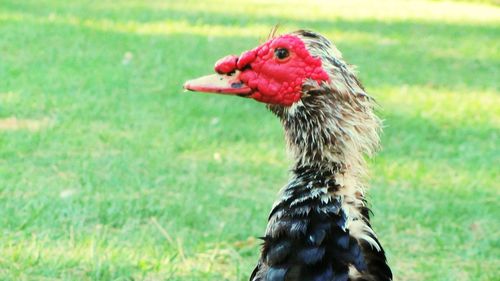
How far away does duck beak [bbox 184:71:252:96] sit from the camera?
287 cm

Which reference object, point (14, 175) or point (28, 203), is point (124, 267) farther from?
point (14, 175)

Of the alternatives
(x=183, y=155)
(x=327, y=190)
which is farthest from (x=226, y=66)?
(x=183, y=155)

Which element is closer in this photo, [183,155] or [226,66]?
[226,66]

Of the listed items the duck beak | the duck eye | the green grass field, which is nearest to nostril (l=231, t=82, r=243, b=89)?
the duck beak

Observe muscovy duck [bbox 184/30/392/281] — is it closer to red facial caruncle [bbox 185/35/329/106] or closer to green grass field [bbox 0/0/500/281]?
red facial caruncle [bbox 185/35/329/106]

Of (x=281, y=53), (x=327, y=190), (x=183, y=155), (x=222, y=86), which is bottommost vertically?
(x=183, y=155)

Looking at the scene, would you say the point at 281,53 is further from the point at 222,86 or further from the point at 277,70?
the point at 222,86

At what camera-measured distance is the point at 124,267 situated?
4535 millimetres

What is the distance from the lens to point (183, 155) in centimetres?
654

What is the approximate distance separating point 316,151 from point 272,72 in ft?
0.87

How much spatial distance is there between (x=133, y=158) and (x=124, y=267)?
1916mm

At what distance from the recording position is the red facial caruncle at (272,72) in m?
2.82

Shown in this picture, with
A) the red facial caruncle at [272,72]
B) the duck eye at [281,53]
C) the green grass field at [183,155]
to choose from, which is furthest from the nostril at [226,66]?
the green grass field at [183,155]

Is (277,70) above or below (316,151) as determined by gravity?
above
